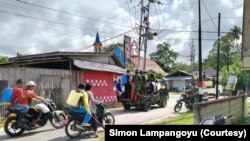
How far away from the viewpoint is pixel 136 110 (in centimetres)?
2070

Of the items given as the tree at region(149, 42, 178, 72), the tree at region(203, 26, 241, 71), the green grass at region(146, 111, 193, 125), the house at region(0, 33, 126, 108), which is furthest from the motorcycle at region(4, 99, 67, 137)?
the tree at region(149, 42, 178, 72)

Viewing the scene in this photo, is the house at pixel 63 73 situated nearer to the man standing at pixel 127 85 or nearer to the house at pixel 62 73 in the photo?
the house at pixel 62 73

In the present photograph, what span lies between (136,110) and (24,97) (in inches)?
364

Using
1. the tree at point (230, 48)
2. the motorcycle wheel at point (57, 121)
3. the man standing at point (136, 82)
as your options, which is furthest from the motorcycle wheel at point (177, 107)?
the tree at point (230, 48)

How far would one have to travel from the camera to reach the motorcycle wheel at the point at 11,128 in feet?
39.2

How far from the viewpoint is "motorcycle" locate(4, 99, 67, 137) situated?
12000mm

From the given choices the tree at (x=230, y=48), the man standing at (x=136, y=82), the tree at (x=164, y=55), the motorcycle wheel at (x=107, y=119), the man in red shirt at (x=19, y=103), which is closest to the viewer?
the man in red shirt at (x=19, y=103)

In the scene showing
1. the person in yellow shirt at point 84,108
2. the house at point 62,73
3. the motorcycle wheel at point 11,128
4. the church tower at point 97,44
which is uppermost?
the church tower at point 97,44

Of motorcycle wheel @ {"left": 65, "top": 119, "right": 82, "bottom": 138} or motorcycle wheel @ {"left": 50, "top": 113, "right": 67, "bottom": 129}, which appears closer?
motorcycle wheel @ {"left": 65, "top": 119, "right": 82, "bottom": 138}

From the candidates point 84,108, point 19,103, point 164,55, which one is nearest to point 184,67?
point 164,55

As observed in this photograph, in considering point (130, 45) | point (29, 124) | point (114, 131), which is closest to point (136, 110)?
point (29, 124)

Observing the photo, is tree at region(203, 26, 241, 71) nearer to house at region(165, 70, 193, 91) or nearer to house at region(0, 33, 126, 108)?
house at region(165, 70, 193, 91)

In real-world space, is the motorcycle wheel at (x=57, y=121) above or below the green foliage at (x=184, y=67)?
below

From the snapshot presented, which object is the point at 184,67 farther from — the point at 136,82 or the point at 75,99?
the point at 75,99
